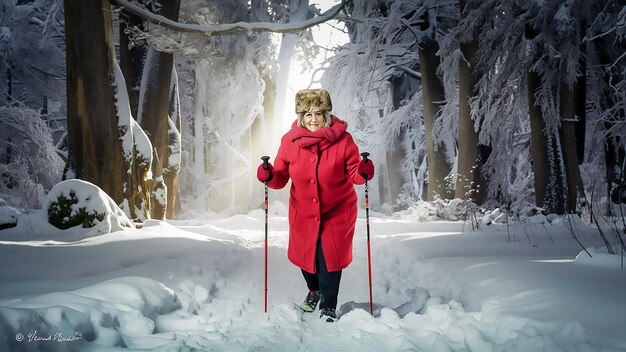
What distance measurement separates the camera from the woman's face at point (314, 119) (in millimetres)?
3980

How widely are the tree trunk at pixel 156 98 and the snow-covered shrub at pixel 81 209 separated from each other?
10.8 ft

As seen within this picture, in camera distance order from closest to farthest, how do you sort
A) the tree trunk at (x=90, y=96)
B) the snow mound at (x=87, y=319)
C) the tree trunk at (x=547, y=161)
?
the snow mound at (x=87, y=319) < the tree trunk at (x=90, y=96) < the tree trunk at (x=547, y=161)

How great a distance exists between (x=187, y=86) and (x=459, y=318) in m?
17.2

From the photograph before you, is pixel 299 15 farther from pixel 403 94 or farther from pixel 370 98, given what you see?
pixel 370 98

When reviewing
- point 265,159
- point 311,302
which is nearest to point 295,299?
point 311,302

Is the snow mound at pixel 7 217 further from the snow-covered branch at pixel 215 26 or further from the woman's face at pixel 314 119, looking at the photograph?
the woman's face at pixel 314 119

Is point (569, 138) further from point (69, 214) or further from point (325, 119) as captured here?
point (69, 214)

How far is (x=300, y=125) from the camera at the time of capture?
405 cm

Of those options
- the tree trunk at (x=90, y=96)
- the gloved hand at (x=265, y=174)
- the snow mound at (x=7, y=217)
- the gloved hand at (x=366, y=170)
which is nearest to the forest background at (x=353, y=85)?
the tree trunk at (x=90, y=96)

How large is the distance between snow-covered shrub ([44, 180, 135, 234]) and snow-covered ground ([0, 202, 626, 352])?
398 mm

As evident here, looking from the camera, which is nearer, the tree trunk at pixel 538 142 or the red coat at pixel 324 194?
the red coat at pixel 324 194

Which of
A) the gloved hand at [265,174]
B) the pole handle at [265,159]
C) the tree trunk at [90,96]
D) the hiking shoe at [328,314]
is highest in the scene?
the tree trunk at [90,96]

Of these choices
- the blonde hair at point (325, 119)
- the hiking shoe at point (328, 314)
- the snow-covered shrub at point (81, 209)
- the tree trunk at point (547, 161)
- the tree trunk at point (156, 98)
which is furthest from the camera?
the tree trunk at point (156, 98)

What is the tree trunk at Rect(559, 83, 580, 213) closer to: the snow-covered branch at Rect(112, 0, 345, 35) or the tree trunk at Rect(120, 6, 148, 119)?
the snow-covered branch at Rect(112, 0, 345, 35)
